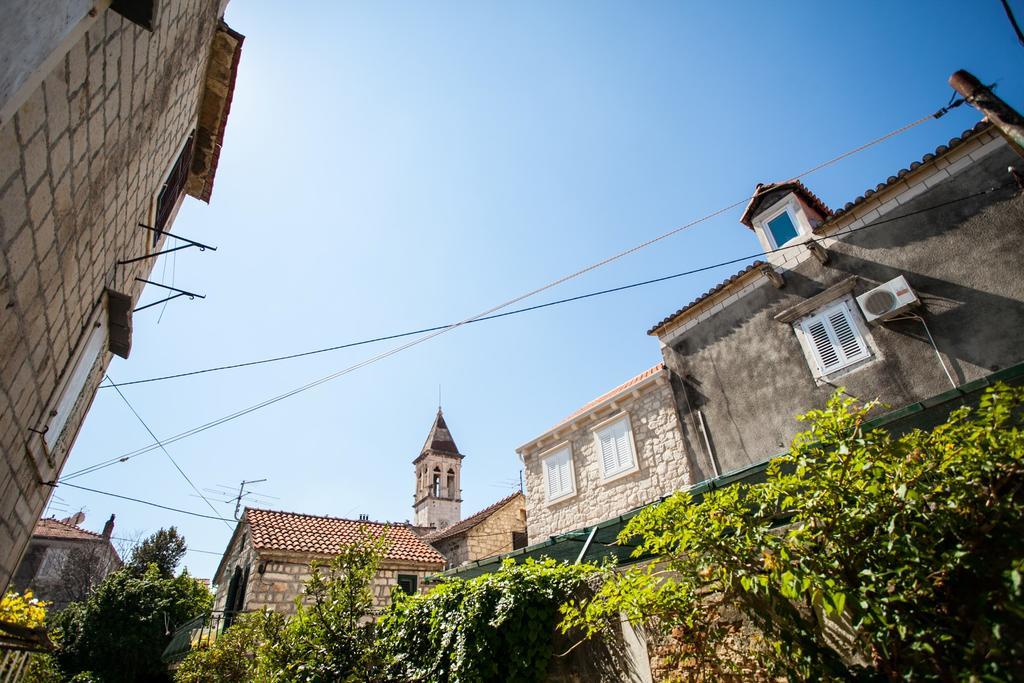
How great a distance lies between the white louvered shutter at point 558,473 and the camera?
13344 mm

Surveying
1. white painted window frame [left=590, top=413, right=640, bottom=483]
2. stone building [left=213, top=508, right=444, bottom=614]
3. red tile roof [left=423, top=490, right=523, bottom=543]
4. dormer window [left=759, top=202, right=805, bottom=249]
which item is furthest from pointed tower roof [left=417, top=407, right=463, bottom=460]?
dormer window [left=759, top=202, right=805, bottom=249]

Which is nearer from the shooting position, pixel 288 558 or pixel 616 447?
pixel 616 447

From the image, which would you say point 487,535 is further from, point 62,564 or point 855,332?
point 62,564

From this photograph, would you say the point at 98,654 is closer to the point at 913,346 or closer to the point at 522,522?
the point at 522,522

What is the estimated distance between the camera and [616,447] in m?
12.4

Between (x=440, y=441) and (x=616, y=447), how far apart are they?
99.3 feet

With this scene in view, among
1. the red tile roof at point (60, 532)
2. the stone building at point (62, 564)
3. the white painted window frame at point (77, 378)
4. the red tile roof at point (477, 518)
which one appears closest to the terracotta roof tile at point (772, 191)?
the white painted window frame at point (77, 378)

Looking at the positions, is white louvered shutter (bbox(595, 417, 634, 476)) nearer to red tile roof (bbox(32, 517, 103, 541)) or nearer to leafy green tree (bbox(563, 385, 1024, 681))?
leafy green tree (bbox(563, 385, 1024, 681))

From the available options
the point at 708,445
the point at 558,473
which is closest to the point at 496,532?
the point at 558,473

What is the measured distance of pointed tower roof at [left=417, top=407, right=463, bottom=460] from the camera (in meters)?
39.9

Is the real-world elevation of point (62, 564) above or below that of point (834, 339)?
above

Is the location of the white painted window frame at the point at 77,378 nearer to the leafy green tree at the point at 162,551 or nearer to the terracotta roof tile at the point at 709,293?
the terracotta roof tile at the point at 709,293

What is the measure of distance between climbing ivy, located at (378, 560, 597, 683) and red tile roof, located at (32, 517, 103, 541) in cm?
4219

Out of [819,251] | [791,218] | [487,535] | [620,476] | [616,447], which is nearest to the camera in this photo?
[819,251]
